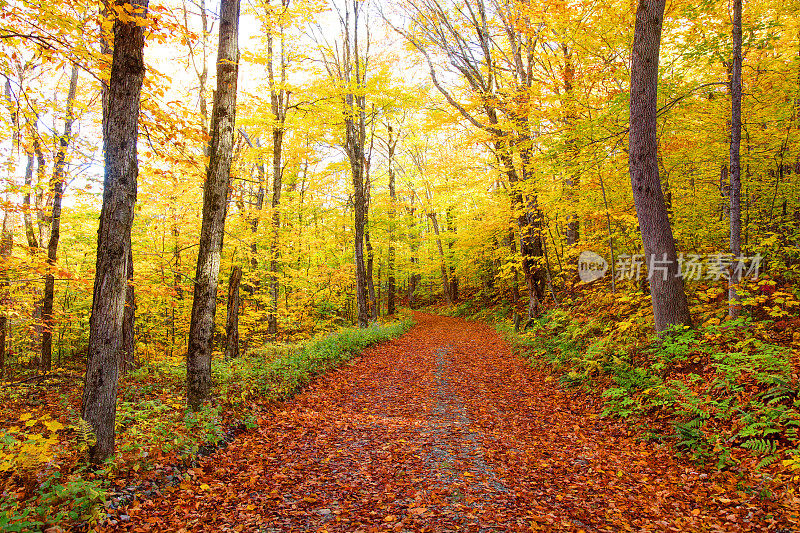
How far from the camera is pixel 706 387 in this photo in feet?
18.1

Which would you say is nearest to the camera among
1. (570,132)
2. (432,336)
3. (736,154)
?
(736,154)

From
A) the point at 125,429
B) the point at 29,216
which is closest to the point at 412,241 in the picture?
the point at 29,216

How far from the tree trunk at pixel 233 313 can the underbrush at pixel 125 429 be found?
1.22 meters

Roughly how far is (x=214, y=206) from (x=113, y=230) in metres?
2.42

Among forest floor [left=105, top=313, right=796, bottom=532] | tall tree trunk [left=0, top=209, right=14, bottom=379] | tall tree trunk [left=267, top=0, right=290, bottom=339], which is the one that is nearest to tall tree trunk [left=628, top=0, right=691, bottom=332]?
forest floor [left=105, top=313, right=796, bottom=532]

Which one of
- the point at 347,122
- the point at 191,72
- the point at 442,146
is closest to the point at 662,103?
the point at 347,122

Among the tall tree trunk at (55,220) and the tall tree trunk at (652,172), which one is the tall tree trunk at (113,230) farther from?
the tall tree trunk at (652,172)

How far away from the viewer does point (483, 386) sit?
8648 millimetres

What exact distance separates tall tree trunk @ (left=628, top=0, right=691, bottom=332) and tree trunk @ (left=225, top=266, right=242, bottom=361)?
9.06 metres

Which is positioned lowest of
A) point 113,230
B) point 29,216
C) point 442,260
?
point 113,230

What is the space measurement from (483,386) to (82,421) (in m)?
6.95

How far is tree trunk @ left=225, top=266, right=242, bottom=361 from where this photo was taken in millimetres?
9828

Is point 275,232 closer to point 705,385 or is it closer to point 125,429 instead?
point 125,429

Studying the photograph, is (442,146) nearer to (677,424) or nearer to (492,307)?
(492,307)
